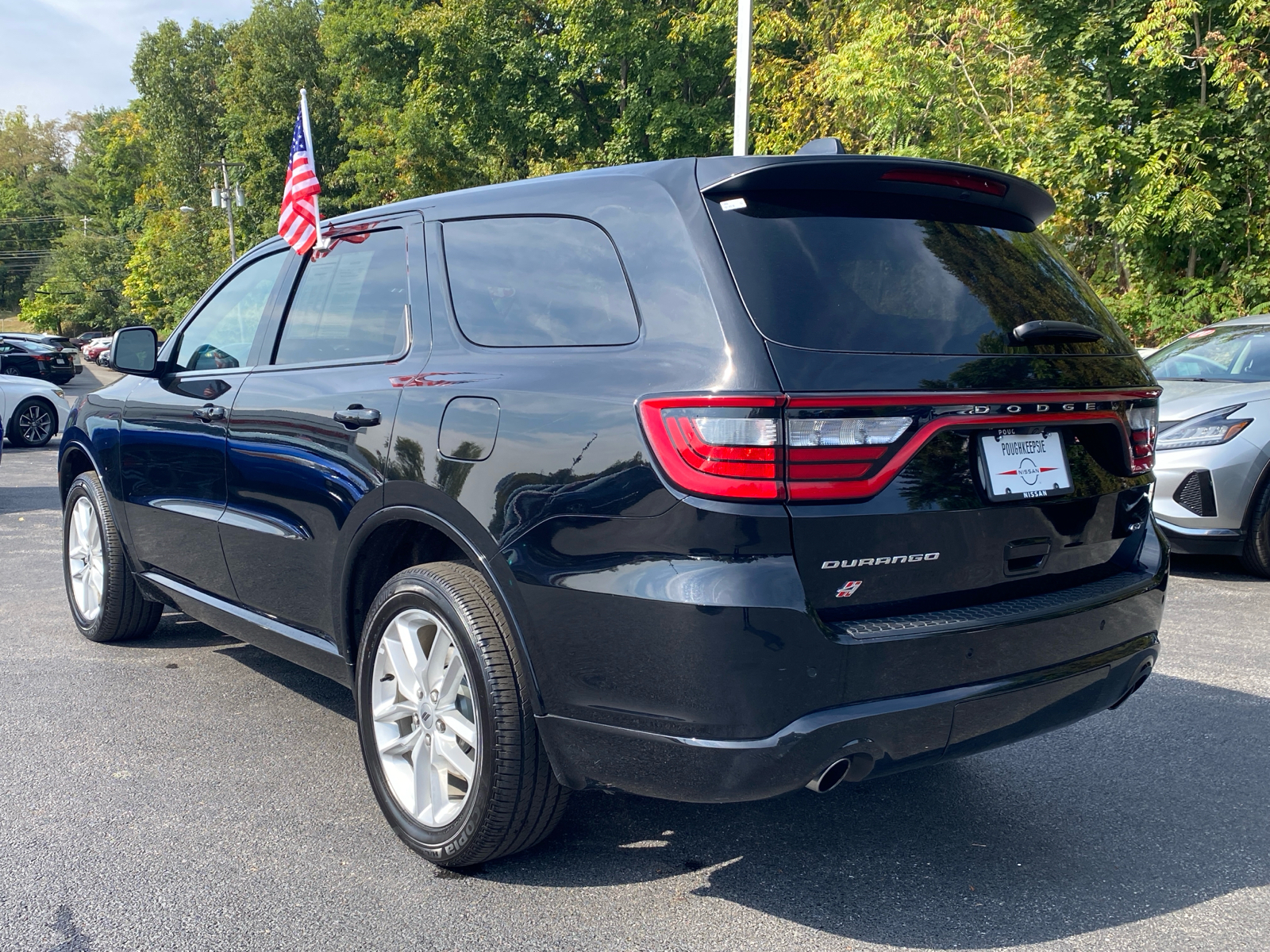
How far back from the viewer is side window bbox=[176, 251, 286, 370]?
4.24 m

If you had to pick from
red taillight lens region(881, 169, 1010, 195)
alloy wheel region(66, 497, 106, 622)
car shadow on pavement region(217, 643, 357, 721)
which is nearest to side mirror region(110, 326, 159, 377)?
alloy wheel region(66, 497, 106, 622)

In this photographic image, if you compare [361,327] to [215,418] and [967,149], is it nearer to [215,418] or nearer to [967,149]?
[215,418]

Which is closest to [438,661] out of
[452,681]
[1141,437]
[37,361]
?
[452,681]

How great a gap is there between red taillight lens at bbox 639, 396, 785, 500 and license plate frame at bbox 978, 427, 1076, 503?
58 centimetres

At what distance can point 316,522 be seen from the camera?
11.3ft

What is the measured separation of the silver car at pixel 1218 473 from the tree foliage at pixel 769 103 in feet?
28.8

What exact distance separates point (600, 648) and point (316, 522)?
1336 millimetres

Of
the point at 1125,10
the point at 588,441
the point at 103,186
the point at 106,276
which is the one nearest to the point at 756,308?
the point at 588,441

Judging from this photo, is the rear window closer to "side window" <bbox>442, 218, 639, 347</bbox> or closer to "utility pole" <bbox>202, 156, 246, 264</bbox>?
"side window" <bbox>442, 218, 639, 347</bbox>

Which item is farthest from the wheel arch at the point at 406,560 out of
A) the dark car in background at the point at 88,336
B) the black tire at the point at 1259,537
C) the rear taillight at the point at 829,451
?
the dark car in background at the point at 88,336

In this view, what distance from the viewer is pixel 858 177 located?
107 inches

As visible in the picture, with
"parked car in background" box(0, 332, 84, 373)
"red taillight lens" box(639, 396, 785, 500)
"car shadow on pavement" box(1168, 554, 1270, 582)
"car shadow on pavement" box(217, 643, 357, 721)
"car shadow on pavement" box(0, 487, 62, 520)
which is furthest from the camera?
"parked car in background" box(0, 332, 84, 373)

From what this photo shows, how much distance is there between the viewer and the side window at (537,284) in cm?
274

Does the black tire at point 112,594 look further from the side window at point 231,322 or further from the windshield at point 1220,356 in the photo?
the windshield at point 1220,356
